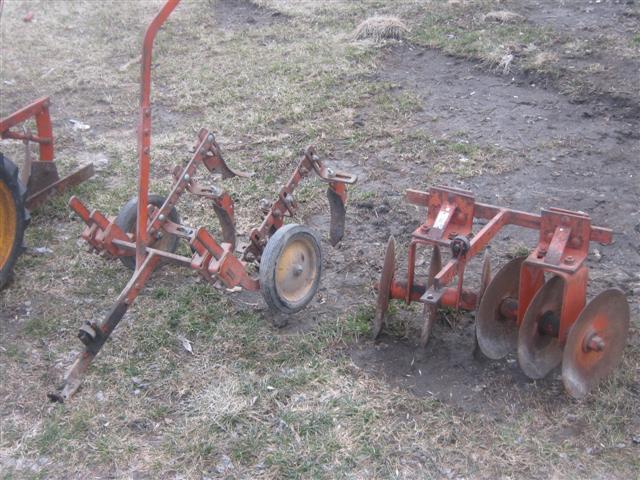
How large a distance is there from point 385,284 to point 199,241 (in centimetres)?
101

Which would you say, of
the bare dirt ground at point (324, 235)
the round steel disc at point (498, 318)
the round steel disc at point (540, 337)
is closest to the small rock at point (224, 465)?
the bare dirt ground at point (324, 235)

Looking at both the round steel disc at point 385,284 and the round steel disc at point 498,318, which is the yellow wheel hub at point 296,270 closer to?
the round steel disc at point 385,284

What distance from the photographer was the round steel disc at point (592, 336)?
12.1ft

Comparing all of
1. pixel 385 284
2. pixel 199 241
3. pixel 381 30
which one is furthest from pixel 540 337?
pixel 381 30

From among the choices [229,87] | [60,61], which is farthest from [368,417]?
[60,61]

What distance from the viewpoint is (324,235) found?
17.9 feet

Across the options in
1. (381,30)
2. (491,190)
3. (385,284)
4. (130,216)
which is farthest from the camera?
(381,30)

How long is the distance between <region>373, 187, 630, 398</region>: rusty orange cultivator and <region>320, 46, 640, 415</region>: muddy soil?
204 mm

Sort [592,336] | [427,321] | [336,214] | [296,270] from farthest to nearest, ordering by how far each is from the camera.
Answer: [336,214] < [296,270] < [427,321] < [592,336]

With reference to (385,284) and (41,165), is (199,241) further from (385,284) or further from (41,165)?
(41,165)

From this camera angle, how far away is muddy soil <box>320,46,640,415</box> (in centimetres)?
411

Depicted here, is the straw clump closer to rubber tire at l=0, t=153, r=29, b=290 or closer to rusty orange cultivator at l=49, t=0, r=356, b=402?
rusty orange cultivator at l=49, t=0, r=356, b=402

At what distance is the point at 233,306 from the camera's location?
4727mm

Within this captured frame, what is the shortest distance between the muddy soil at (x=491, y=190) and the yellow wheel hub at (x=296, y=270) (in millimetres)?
237
